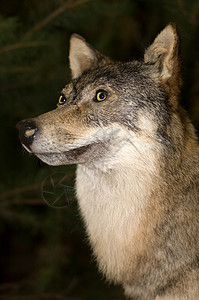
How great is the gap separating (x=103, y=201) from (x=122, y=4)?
114cm

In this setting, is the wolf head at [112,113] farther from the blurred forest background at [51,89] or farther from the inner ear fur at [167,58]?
the blurred forest background at [51,89]

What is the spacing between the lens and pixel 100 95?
1961mm

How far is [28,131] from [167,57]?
604 millimetres

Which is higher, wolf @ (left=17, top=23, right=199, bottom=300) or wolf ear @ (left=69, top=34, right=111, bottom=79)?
wolf ear @ (left=69, top=34, right=111, bottom=79)

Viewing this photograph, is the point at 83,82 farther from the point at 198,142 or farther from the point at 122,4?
the point at 122,4

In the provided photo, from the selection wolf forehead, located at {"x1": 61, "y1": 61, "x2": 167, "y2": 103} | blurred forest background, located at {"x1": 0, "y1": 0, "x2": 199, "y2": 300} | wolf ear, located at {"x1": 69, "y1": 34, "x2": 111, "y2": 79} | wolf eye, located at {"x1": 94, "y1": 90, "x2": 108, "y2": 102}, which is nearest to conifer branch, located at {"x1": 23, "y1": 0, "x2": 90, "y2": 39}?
blurred forest background, located at {"x1": 0, "y1": 0, "x2": 199, "y2": 300}

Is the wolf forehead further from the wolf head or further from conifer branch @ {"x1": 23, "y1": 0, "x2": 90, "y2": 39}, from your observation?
conifer branch @ {"x1": 23, "y1": 0, "x2": 90, "y2": 39}

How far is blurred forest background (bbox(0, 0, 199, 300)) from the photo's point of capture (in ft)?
7.98

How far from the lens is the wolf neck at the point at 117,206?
1.91 meters

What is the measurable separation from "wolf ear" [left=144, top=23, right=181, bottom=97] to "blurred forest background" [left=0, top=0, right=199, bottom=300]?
44cm

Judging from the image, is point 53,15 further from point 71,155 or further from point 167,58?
point 71,155

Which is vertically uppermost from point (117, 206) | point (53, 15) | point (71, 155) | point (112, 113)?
point (53, 15)

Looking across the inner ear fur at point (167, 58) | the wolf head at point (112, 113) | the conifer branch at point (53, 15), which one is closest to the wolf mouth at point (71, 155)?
the wolf head at point (112, 113)

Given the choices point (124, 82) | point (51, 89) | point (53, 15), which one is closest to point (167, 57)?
point (124, 82)
